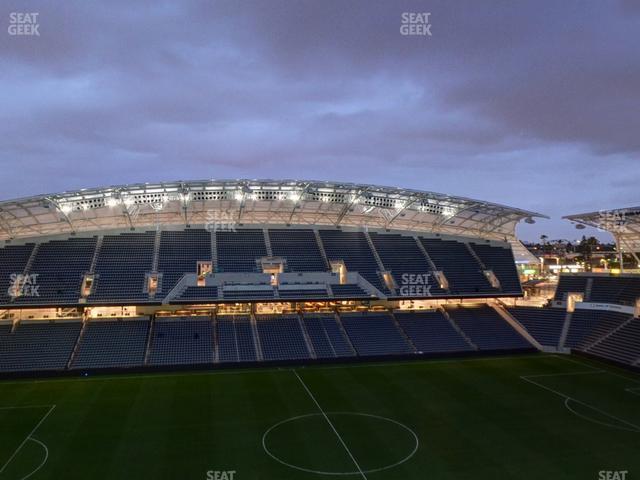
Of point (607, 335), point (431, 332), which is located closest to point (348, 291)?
point (431, 332)

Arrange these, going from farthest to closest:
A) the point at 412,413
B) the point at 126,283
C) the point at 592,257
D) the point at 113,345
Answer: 1. the point at 592,257
2. the point at 126,283
3. the point at 113,345
4. the point at 412,413

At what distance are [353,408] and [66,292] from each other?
23179mm

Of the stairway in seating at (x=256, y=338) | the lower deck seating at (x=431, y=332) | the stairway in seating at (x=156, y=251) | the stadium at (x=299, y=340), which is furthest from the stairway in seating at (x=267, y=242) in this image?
the lower deck seating at (x=431, y=332)

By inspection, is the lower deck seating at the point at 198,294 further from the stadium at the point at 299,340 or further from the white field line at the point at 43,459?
the white field line at the point at 43,459

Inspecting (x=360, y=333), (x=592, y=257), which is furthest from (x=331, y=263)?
(x=592, y=257)

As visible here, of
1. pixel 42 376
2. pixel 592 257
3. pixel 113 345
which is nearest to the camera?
pixel 42 376

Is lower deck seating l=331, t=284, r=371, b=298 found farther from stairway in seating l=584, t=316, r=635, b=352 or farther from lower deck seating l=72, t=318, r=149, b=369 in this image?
stairway in seating l=584, t=316, r=635, b=352

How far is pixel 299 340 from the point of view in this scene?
115ft

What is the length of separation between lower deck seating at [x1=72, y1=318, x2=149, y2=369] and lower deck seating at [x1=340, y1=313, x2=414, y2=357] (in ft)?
50.2

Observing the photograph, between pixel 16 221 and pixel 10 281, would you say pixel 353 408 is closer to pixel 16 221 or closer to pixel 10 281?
pixel 10 281

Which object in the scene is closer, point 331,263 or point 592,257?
point 331,263

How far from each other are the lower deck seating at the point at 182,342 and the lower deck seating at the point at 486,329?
2052cm

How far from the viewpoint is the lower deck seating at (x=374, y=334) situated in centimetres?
3484

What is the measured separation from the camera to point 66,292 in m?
34.2
